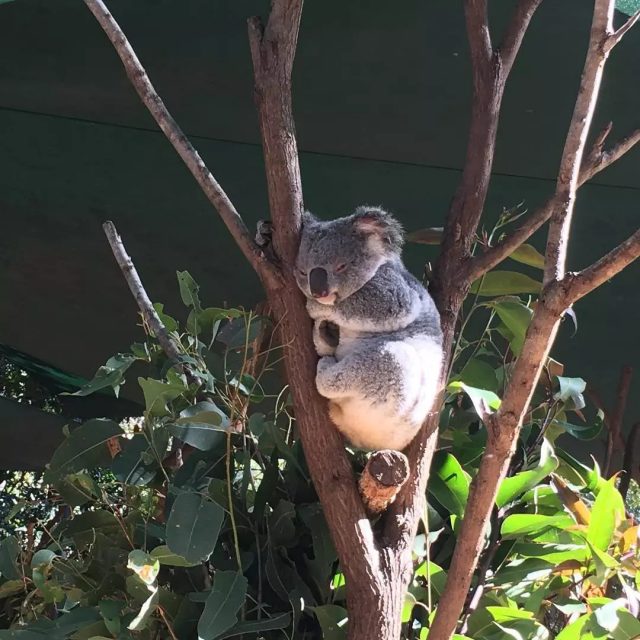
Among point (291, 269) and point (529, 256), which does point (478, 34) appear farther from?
point (291, 269)

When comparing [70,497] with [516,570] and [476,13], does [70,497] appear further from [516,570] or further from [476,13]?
[476,13]

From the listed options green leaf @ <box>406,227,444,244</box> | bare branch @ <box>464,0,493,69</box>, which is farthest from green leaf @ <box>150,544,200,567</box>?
bare branch @ <box>464,0,493,69</box>

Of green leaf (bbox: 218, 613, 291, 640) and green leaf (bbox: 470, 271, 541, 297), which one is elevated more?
green leaf (bbox: 470, 271, 541, 297)

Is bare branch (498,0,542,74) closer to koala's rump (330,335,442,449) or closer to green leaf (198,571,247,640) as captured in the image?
koala's rump (330,335,442,449)

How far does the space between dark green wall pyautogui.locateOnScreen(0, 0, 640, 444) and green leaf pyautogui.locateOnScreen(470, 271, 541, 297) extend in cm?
136

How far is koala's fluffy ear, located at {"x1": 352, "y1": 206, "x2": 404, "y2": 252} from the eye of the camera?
1664 mm

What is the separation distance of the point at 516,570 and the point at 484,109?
90cm

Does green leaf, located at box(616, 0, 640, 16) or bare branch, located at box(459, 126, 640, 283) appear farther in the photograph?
green leaf, located at box(616, 0, 640, 16)

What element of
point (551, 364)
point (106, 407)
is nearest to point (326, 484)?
point (551, 364)

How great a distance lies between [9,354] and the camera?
3.58 m

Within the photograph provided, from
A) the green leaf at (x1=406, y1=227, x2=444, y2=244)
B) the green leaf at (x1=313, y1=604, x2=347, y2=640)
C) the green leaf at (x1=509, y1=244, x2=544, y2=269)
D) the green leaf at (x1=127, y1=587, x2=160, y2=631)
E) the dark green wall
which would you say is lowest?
the green leaf at (x1=127, y1=587, x2=160, y2=631)

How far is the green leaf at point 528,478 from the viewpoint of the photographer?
1516mm

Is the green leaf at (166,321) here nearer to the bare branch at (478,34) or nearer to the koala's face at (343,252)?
the koala's face at (343,252)

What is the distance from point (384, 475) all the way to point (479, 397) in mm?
240
